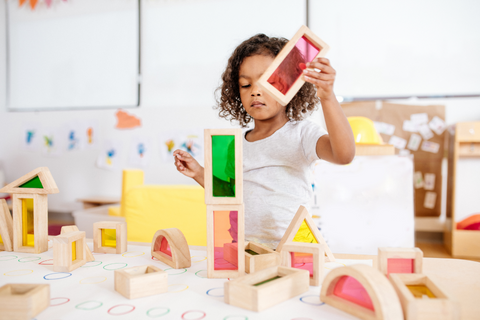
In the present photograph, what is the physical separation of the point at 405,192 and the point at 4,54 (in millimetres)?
3561

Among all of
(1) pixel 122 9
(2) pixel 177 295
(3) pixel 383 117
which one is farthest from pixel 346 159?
(1) pixel 122 9

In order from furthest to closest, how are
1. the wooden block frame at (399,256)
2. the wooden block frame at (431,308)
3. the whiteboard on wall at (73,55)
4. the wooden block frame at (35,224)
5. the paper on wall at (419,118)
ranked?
the whiteboard on wall at (73,55) → the paper on wall at (419,118) → the wooden block frame at (35,224) → the wooden block frame at (399,256) → the wooden block frame at (431,308)

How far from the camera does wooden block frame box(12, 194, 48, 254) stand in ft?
2.18

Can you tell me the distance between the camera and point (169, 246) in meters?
0.61

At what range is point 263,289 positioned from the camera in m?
0.40

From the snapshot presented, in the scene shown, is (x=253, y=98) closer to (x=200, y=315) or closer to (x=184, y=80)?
(x=200, y=315)

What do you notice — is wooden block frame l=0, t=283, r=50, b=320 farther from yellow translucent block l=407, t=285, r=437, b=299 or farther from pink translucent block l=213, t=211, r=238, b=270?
yellow translucent block l=407, t=285, r=437, b=299

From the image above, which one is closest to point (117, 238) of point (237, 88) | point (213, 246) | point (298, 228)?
point (213, 246)

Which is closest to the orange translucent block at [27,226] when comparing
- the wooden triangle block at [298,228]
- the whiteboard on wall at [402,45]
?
the wooden triangle block at [298,228]

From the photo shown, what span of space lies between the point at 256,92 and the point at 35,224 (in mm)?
570

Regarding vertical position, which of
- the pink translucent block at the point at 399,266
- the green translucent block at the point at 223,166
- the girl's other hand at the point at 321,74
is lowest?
the pink translucent block at the point at 399,266

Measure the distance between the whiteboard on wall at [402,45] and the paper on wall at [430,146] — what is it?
0.36m

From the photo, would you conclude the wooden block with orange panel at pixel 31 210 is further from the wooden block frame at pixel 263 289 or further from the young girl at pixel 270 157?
the wooden block frame at pixel 263 289

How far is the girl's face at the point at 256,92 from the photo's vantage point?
0.87 meters
